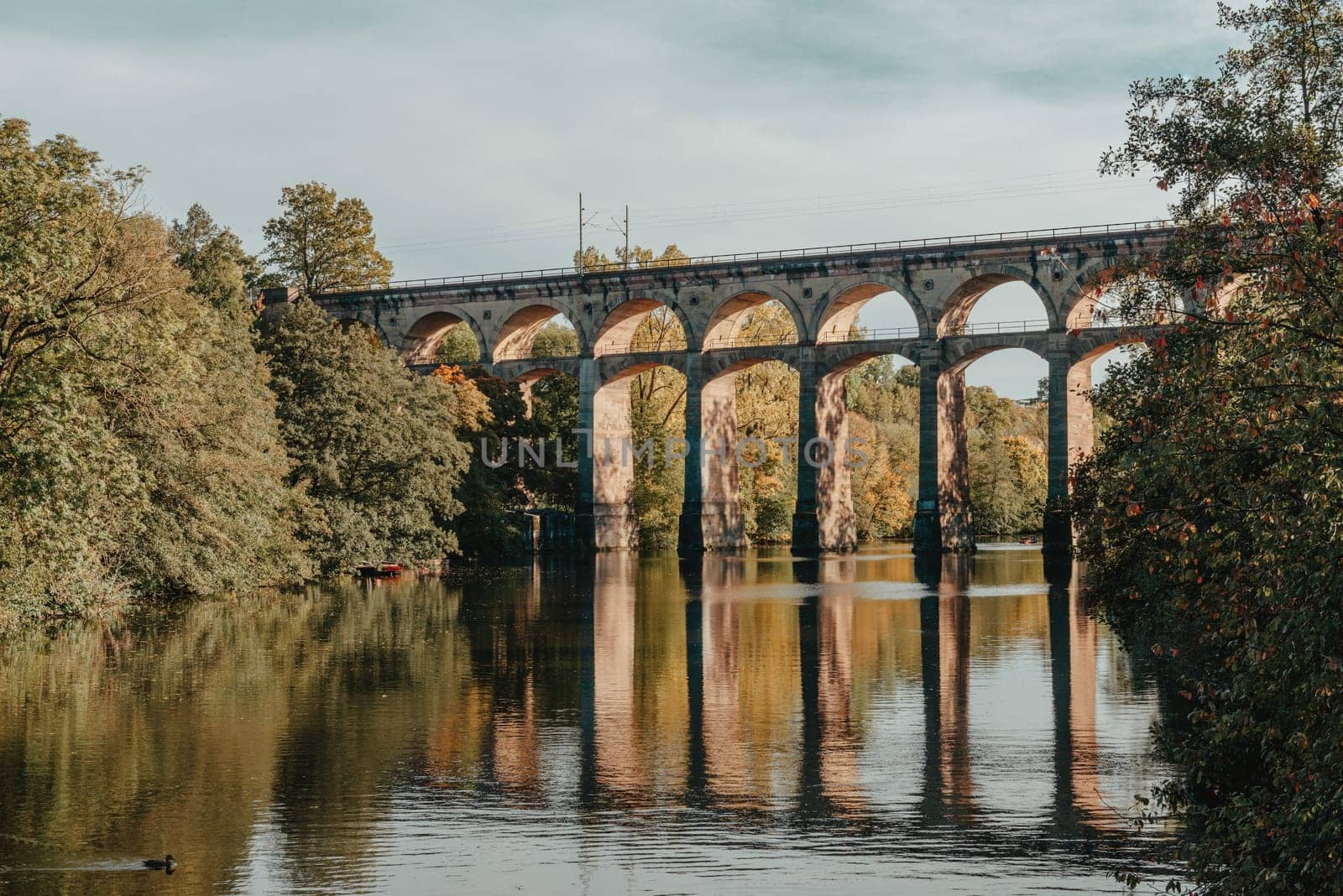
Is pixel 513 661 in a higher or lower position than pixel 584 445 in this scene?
lower

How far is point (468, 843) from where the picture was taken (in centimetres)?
1226

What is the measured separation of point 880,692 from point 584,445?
1859 inches

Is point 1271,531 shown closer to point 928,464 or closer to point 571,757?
point 571,757

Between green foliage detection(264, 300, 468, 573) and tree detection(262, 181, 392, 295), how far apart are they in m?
29.2

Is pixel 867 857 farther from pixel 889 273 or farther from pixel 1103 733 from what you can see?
pixel 889 273

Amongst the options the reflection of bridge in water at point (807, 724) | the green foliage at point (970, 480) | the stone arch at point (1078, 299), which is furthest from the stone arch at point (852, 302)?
the reflection of bridge in water at point (807, 724)

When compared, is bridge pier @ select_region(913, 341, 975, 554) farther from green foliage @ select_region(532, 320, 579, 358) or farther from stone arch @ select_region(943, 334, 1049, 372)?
green foliage @ select_region(532, 320, 579, 358)

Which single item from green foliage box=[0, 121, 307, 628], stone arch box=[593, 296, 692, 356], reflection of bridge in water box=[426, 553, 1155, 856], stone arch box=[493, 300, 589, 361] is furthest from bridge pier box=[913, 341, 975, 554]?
green foliage box=[0, 121, 307, 628]

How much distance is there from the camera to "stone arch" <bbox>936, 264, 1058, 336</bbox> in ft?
195

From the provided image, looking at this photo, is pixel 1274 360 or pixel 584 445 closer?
pixel 1274 360

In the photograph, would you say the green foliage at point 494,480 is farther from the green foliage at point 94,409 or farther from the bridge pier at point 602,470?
the green foliage at point 94,409

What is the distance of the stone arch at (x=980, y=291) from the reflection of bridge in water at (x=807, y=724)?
26.1 metres

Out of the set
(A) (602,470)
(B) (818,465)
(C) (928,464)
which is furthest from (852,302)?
(A) (602,470)

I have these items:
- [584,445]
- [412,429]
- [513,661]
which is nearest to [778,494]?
[584,445]
